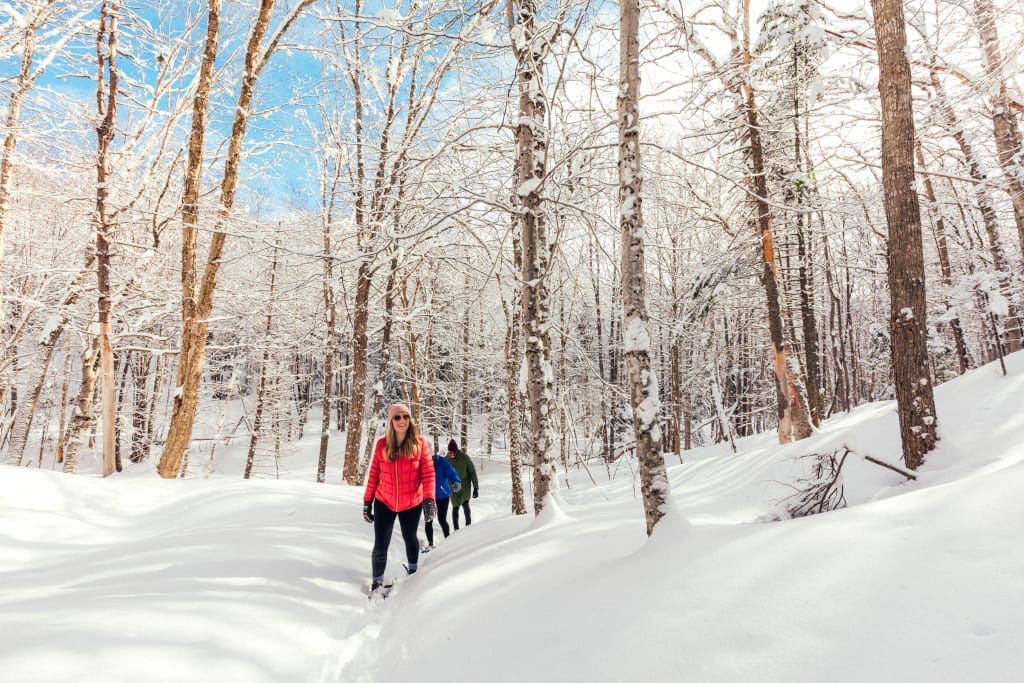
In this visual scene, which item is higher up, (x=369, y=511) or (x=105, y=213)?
(x=105, y=213)

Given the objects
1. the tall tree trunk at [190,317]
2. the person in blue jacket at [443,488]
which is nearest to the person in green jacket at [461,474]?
the person in blue jacket at [443,488]

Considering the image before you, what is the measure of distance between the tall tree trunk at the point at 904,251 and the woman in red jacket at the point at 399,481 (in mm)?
4710

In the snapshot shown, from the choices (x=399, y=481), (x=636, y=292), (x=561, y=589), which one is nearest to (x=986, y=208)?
(x=636, y=292)

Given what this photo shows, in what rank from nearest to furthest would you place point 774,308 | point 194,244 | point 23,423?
point 194,244, point 774,308, point 23,423

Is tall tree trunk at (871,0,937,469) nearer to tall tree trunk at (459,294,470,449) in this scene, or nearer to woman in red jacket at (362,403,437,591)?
woman in red jacket at (362,403,437,591)

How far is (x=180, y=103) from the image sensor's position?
10.8 m

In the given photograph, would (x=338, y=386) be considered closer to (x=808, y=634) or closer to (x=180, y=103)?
(x=180, y=103)

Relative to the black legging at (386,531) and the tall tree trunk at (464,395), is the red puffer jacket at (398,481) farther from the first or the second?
the tall tree trunk at (464,395)

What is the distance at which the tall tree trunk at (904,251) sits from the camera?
14.8 ft

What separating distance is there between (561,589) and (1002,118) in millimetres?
11076

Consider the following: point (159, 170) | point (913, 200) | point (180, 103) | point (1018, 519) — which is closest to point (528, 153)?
point (913, 200)

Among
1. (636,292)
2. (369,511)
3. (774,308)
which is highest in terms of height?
(774,308)

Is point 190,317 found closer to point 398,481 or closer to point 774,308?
point 398,481

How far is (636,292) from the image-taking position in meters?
3.26
